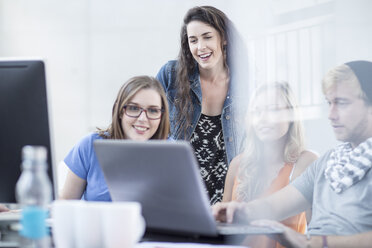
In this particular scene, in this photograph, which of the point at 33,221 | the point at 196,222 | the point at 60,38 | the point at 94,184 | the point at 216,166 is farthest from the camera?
the point at 60,38

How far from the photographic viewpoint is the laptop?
3.28 feet

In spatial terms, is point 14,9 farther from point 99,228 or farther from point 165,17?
point 99,228

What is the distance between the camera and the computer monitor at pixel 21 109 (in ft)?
3.69

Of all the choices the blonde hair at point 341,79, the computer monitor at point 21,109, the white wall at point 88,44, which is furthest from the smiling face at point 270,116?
the computer monitor at point 21,109

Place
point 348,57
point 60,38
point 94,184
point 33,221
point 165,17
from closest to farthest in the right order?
1. point 33,221
2. point 94,184
3. point 348,57
4. point 165,17
5. point 60,38

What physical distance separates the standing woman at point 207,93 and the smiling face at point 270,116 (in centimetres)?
12

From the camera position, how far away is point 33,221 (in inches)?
35.2

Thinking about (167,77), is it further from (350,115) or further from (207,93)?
(350,115)

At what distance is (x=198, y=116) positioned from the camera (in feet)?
7.45

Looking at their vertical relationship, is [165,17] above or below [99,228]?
above

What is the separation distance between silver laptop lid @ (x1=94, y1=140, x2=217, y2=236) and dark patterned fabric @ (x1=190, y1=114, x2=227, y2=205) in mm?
1083

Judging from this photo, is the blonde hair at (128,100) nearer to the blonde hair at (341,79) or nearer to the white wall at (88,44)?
the blonde hair at (341,79)

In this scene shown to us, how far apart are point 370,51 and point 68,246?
1374 millimetres

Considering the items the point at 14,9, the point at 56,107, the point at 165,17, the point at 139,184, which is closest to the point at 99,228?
the point at 139,184
